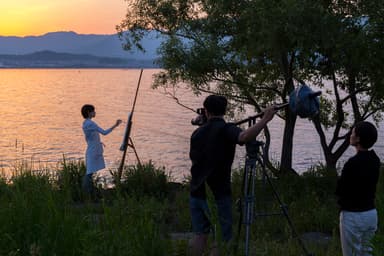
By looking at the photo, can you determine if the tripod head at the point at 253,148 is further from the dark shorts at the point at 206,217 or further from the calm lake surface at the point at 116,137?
the calm lake surface at the point at 116,137

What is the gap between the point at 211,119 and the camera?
5395mm

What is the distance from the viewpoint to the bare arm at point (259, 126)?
4664 millimetres

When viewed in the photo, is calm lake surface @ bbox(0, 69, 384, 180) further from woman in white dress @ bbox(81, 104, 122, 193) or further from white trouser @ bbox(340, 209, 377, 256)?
white trouser @ bbox(340, 209, 377, 256)

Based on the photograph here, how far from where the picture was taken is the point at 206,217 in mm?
5555

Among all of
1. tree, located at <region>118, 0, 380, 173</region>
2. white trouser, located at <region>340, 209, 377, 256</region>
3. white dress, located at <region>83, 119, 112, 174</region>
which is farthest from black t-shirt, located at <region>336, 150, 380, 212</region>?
white dress, located at <region>83, 119, 112, 174</region>

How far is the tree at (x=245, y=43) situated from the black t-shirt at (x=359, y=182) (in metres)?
5.50

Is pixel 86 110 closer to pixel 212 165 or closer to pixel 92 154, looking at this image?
pixel 92 154

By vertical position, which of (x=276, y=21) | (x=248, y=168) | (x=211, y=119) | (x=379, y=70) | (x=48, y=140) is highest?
(x=276, y=21)

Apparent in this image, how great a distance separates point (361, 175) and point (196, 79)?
8.17 m

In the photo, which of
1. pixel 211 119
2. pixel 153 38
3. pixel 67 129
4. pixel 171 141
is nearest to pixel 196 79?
pixel 153 38

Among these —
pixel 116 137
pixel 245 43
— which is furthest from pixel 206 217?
pixel 116 137

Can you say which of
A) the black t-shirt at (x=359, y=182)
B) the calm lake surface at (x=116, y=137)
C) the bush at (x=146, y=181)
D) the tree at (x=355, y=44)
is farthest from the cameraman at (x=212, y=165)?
the calm lake surface at (x=116, y=137)

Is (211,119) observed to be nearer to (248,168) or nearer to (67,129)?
(248,168)

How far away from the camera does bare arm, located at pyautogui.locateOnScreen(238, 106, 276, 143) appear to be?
4.66 meters
